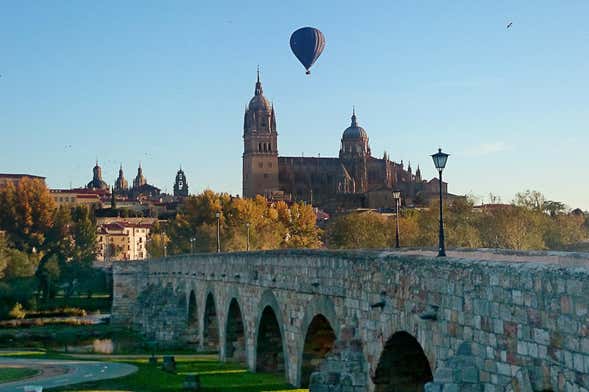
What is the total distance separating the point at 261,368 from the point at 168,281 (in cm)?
2665

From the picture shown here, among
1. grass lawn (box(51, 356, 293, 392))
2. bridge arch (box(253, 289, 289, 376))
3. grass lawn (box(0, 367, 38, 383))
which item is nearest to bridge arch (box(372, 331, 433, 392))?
grass lawn (box(51, 356, 293, 392))

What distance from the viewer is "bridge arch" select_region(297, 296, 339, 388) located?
79.0ft

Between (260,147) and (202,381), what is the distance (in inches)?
5297

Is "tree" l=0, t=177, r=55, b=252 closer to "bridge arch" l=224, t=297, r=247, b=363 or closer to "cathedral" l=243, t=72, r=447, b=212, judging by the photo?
"cathedral" l=243, t=72, r=447, b=212

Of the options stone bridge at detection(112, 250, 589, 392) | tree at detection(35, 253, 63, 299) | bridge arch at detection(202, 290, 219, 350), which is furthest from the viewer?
tree at detection(35, 253, 63, 299)

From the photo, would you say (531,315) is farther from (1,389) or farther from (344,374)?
(1,389)

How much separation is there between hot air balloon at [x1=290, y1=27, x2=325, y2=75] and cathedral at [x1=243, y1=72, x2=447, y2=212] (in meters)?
95.1

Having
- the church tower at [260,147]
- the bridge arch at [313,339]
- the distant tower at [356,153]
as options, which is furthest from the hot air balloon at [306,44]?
the distant tower at [356,153]

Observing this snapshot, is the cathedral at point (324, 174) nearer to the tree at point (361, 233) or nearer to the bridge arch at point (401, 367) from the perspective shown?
the tree at point (361, 233)

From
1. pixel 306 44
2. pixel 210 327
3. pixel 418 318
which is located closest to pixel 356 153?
pixel 306 44

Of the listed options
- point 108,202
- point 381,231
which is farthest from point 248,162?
point 381,231

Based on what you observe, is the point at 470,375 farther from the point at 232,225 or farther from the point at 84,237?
the point at 84,237

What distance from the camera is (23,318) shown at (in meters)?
70.8

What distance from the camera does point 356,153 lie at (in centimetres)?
17538
